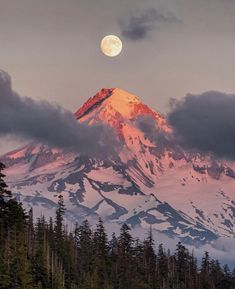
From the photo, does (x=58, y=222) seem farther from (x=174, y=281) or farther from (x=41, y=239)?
(x=174, y=281)

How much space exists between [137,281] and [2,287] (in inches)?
2549

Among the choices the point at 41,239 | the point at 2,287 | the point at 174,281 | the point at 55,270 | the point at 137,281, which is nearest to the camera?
the point at 2,287

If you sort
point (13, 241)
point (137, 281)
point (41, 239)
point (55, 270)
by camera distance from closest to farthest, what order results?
point (13, 241)
point (55, 270)
point (41, 239)
point (137, 281)

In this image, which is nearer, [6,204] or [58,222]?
[6,204]

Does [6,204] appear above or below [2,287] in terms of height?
above

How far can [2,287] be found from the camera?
101 meters

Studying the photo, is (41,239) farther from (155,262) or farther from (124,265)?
(155,262)

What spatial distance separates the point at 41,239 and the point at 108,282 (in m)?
17.4

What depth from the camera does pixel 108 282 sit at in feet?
507

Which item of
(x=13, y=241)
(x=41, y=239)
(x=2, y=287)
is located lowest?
(x=2, y=287)

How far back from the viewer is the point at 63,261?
494 ft

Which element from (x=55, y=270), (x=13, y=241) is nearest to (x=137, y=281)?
(x=55, y=270)

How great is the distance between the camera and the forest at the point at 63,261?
108531mm

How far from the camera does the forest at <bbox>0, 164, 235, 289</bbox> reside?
356 feet
